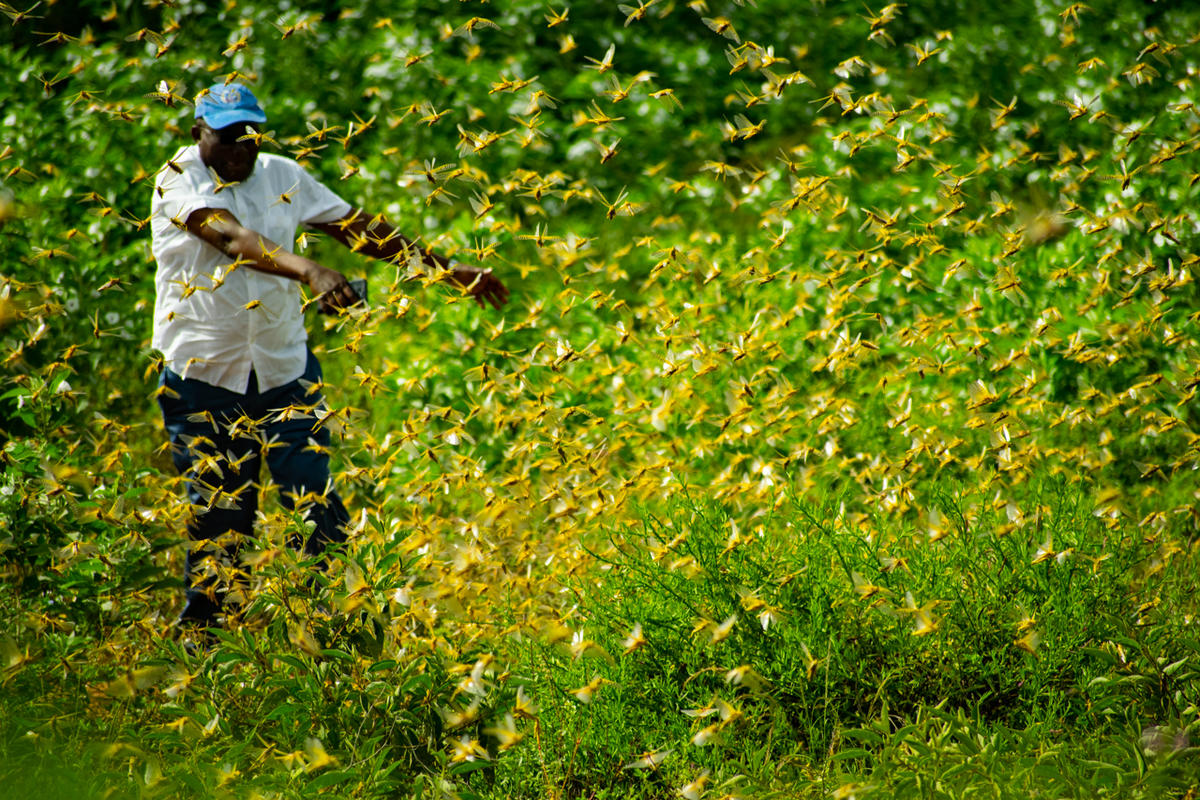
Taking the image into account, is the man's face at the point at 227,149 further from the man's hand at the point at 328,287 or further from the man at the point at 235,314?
the man's hand at the point at 328,287

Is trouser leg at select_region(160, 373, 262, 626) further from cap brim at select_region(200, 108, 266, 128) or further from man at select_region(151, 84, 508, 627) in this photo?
cap brim at select_region(200, 108, 266, 128)

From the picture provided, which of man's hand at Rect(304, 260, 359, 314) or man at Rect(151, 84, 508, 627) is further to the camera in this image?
man at Rect(151, 84, 508, 627)

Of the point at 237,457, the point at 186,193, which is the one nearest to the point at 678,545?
the point at 237,457

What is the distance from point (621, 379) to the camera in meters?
3.85

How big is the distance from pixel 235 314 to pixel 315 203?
492 mm

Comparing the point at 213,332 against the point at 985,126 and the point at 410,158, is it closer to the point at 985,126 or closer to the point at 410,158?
the point at 410,158

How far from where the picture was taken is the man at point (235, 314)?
3160 millimetres

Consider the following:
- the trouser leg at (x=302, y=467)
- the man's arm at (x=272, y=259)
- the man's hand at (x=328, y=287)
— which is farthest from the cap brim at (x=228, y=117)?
the trouser leg at (x=302, y=467)

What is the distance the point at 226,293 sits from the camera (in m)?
3.35

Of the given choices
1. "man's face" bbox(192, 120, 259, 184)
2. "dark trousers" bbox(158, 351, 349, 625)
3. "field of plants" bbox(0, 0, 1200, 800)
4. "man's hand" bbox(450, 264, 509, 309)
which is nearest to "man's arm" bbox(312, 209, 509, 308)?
"man's hand" bbox(450, 264, 509, 309)

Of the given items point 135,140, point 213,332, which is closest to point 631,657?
point 213,332

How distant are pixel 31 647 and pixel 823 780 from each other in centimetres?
188

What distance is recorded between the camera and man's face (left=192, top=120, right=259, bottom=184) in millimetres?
3277

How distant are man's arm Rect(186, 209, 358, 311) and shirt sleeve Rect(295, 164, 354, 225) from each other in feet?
1.75
